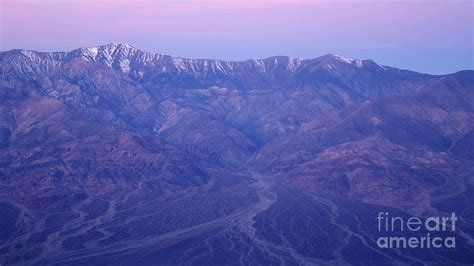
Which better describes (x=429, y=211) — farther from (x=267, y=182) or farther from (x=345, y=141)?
→ (x=345, y=141)

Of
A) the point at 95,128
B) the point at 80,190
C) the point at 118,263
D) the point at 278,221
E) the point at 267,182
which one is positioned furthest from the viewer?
the point at 95,128

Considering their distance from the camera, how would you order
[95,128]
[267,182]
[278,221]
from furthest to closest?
[95,128] → [267,182] → [278,221]

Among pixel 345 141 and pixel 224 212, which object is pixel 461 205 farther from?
pixel 345 141

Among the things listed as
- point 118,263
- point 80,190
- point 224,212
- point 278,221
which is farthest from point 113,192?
point 118,263

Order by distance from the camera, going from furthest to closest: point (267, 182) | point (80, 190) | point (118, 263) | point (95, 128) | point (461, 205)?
point (95, 128)
point (267, 182)
point (80, 190)
point (461, 205)
point (118, 263)

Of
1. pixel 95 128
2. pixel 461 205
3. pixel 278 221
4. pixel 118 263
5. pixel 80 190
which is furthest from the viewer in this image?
pixel 95 128

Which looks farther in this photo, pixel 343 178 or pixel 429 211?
pixel 343 178

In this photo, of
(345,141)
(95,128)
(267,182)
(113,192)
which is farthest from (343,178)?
(95,128)

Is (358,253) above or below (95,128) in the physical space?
below

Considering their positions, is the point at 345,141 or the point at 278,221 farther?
the point at 345,141
